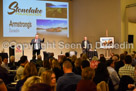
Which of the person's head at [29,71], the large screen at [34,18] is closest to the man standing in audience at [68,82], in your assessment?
the person's head at [29,71]

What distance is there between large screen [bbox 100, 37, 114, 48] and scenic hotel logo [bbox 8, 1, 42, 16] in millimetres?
4144

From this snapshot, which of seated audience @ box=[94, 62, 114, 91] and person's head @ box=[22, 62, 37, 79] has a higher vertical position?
person's head @ box=[22, 62, 37, 79]

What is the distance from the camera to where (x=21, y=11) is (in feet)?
42.2

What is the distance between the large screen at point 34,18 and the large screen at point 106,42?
2.51 m

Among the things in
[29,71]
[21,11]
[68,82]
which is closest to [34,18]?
[21,11]

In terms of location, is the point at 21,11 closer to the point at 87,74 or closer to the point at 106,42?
the point at 106,42

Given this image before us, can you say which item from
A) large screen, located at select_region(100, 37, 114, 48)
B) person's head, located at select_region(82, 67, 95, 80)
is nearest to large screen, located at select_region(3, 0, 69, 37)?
large screen, located at select_region(100, 37, 114, 48)

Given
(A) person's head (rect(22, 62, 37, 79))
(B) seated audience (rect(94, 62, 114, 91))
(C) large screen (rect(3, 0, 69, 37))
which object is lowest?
(B) seated audience (rect(94, 62, 114, 91))

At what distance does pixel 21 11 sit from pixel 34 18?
2.84 feet

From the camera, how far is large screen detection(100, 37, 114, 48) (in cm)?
1228

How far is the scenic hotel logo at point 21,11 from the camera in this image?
12664mm

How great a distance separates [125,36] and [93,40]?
1975 mm

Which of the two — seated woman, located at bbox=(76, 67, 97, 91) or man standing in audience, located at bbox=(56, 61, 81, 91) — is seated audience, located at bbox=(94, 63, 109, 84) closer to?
man standing in audience, located at bbox=(56, 61, 81, 91)

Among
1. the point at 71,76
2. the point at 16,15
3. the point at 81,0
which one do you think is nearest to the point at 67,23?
the point at 81,0
